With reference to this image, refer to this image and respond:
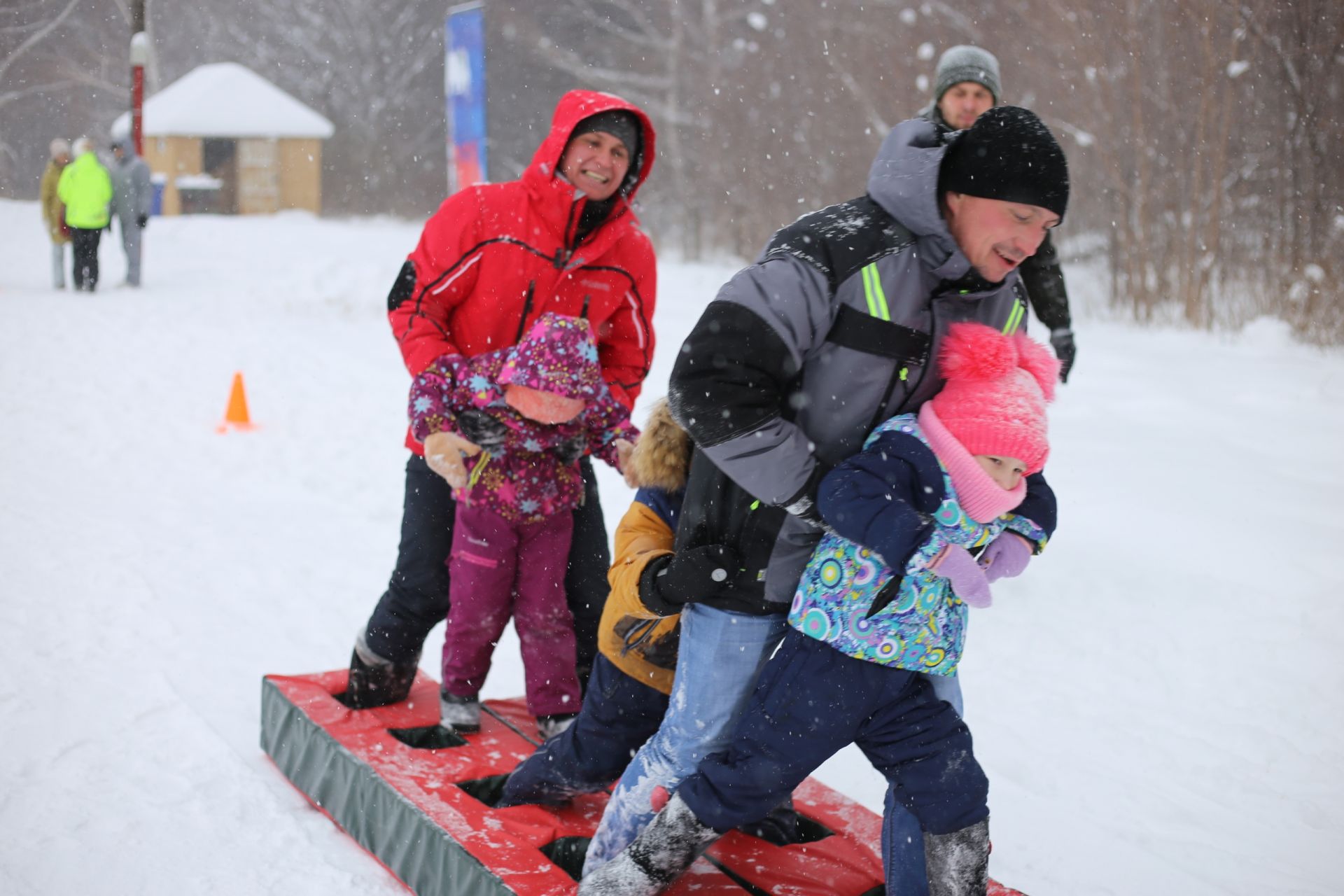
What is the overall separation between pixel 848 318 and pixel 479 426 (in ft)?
4.30

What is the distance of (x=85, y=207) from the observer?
13922mm

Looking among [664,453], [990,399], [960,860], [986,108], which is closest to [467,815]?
[664,453]

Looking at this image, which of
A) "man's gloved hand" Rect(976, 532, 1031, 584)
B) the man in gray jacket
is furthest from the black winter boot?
the man in gray jacket

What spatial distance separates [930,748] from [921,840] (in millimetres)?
216

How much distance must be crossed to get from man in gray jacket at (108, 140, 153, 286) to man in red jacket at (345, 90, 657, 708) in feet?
43.1

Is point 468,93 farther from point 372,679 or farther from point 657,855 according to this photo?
point 657,855

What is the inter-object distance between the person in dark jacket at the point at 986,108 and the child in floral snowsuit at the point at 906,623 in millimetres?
1820

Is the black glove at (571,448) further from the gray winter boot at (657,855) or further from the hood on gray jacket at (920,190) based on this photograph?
the hood on gray jacket at (920,190)

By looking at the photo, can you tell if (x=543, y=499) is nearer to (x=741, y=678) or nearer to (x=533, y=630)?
(x=533, y=630)

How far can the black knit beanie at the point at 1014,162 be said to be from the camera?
2.07 metres

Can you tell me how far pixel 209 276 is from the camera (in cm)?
1689

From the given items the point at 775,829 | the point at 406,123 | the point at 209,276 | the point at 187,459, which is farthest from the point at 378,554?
the point at 406,123

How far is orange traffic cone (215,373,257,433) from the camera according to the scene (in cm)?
762

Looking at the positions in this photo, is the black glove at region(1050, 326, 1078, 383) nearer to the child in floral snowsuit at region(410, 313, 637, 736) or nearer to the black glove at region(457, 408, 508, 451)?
the child in floral snowsuit at region(410, 313, 637, 736)
